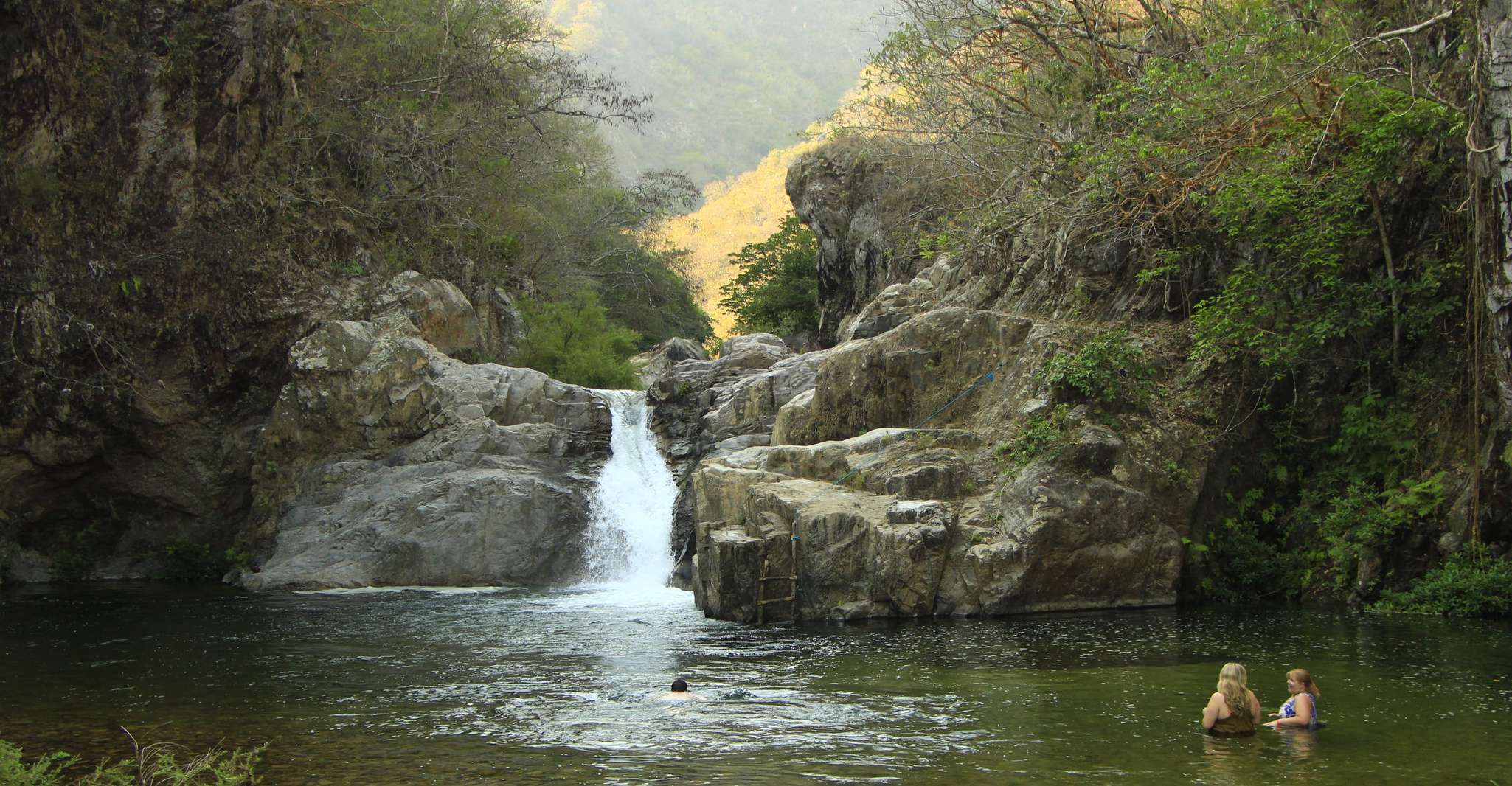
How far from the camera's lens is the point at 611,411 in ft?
80.8

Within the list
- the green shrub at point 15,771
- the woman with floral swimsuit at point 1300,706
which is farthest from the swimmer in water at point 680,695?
the green shrub at point 15,771

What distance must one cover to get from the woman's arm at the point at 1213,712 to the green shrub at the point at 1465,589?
728 centimetres

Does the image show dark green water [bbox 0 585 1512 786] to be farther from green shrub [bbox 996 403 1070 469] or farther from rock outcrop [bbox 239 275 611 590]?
rock outcrop [bbox 239 275 611 590]

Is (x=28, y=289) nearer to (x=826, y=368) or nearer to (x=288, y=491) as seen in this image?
(x=288, y=491)

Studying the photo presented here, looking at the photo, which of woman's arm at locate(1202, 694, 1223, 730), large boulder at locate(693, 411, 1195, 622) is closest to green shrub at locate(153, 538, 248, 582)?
large boulder at locate(693, 411, 1195, 622)

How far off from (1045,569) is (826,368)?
5.52 metres

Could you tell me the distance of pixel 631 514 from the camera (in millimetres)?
21906

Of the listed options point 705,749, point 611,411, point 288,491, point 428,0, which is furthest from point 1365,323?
point 428,0

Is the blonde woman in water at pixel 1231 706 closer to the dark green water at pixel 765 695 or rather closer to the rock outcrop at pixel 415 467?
the dark green water at pixel 765 695

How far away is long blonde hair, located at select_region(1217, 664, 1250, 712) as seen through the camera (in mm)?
8398

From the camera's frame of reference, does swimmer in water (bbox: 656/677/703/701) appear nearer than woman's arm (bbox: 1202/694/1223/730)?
No

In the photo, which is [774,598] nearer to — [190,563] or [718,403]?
[718,403]

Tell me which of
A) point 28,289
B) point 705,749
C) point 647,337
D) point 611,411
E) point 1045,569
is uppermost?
point 647,337

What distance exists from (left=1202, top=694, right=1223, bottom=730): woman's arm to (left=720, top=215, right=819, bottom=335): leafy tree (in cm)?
3112
